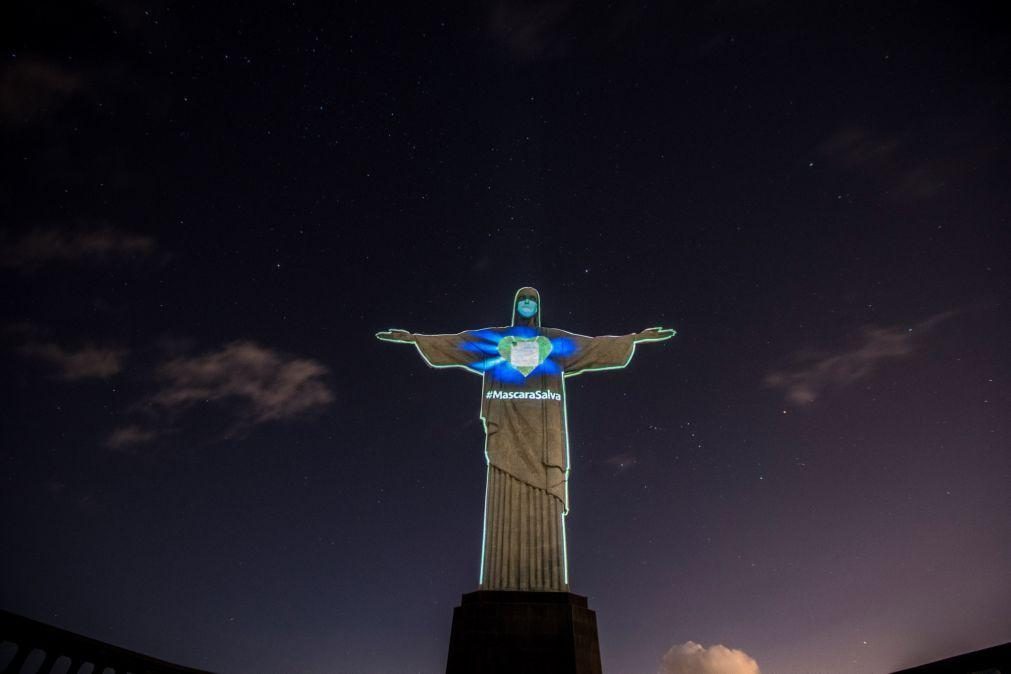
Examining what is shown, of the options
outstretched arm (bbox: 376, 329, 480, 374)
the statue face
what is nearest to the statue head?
the statue face

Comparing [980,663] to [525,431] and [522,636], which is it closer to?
[522,636]

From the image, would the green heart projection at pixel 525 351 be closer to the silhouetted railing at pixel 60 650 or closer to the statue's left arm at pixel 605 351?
the statue's left arm at pixel 605 351

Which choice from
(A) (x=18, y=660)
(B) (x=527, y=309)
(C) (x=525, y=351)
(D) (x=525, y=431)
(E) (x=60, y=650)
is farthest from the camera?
(B) (x=527, y=309)

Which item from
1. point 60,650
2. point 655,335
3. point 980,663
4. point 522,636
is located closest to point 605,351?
point 655,335

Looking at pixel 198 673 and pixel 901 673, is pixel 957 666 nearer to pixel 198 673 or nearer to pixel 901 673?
pixel 901 673

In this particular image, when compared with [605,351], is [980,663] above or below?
below

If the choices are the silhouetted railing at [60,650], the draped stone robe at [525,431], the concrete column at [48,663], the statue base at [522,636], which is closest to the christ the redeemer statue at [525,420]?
the draped stone robe at [525,431]
